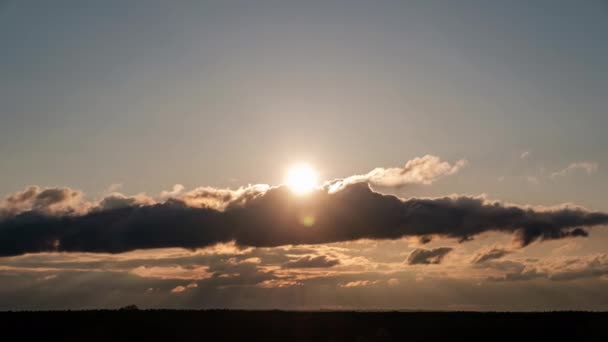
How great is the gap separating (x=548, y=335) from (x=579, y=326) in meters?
7.35

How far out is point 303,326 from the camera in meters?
118

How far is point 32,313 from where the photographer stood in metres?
131

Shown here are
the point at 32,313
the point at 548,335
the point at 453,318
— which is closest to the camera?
the point at 548,335

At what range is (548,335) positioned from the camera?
373 ft

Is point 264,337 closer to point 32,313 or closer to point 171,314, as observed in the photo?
point 171,314

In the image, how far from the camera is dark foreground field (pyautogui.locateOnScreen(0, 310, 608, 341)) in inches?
4466

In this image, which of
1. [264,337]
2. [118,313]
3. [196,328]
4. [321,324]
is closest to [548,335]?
[321,324]

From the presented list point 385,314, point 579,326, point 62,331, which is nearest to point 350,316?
point 385,314

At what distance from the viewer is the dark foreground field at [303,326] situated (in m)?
113

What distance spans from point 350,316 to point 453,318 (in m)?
17.2

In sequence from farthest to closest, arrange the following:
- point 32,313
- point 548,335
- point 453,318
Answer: point 32,313 < point 453,318 < point 548,335

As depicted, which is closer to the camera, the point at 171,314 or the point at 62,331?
the point at 62,331

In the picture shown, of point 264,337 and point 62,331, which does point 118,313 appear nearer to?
point 62,331

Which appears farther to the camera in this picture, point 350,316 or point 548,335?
point 350,316
